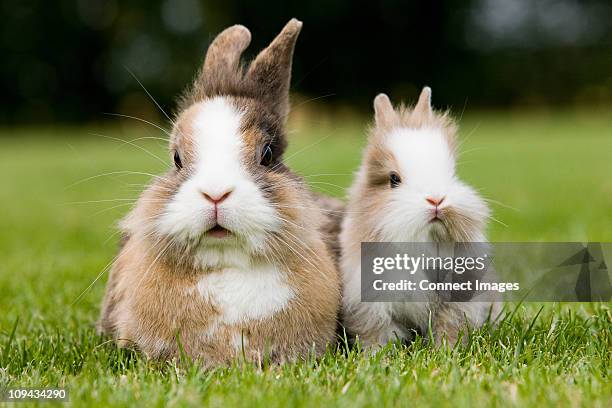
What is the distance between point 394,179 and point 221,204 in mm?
887

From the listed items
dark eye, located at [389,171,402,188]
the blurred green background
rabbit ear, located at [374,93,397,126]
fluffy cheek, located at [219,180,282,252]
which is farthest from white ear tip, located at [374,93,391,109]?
the blurred green background

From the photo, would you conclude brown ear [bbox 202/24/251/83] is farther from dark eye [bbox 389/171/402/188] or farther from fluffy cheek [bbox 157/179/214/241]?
dark eye [bbox 389/171/402/188]

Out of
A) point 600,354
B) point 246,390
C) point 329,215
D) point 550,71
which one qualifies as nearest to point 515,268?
point 329,215

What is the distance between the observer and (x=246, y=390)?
2561 mm

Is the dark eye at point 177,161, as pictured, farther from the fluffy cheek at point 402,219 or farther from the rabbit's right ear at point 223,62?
the fluffy cheek at point 402,219

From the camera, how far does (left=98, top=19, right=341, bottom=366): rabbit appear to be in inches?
111

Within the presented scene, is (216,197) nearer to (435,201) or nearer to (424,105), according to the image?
(435,201)

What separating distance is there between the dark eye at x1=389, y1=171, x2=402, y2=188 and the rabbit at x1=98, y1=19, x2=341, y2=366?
37cm

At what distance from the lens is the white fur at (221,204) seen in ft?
9.05

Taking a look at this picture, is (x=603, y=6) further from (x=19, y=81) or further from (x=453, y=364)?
(x=453, y=364)

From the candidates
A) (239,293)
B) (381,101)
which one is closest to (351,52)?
(381,101)

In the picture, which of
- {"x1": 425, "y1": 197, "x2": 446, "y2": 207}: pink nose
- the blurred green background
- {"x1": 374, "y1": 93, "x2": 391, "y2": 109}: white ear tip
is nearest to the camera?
{"x1": 425, "y1": 197, "x2": 446, "y2": 207}: pink nose

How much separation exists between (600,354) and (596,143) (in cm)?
1310

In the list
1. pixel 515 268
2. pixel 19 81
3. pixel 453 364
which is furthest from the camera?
pixel 19 81
